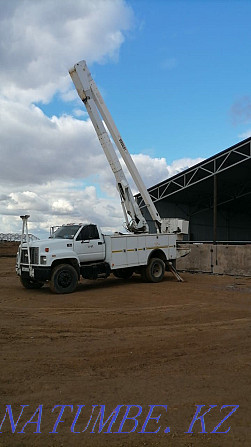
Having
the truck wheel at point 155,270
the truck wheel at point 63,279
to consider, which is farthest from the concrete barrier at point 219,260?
the truck wheel at point 63,279

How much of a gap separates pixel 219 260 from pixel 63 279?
347 inches

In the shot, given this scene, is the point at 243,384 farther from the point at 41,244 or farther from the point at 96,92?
the point at 96,92

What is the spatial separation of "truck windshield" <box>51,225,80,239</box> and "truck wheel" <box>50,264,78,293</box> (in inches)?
49.8

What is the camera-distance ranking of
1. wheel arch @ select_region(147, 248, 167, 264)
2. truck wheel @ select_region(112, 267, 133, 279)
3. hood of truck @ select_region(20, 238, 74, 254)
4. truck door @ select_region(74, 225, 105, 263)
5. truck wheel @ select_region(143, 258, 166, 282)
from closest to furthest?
hood of truck @ select_region(20, 238, 74, 254) < truck door @ select_region(74, 225, 105, 263) < truck wheel @ select_region(143, 258, 166, 282) < wheel arch @ select_region(147, 248, 167, 264) < truck wheel @ select_region(112, 267, 133, 279)

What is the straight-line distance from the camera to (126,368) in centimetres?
527

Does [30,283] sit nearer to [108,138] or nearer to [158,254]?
[158,254]

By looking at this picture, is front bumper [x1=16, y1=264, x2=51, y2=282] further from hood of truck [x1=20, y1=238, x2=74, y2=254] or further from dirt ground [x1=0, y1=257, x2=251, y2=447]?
dirt ground [x1=0, y1=257, x2=251, y2=447]

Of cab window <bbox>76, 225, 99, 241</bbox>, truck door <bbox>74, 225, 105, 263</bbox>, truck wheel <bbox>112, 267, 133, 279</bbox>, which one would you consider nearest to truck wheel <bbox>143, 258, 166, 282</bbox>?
truck wheel <bbox>112, 267, 133, 279</bbox>

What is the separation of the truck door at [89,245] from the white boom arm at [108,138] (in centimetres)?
276

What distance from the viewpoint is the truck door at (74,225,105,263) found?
13320mm

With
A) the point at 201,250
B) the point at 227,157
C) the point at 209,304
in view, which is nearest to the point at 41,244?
the point at 209,304

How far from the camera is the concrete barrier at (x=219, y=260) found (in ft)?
56.8

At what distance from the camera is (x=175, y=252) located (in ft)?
54.6

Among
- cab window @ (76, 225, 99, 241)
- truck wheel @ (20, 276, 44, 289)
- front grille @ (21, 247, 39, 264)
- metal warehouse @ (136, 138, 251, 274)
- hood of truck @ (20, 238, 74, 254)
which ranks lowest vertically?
truck wheel @ (20, 276, 44, 289)
